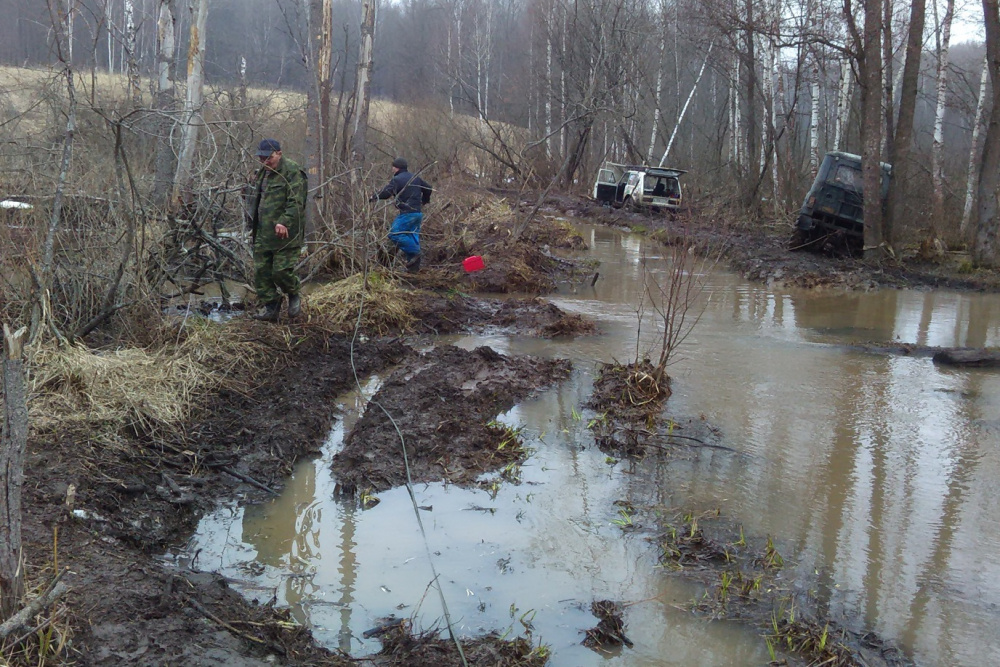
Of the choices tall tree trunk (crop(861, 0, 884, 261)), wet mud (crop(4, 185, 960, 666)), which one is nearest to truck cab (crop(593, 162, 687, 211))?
tall tree trunk (crop(861, 0, 884, 261))

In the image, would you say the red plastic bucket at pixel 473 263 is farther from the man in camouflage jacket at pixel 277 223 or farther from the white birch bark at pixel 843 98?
the white birch bark at pixel 843 98

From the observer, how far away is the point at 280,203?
8.17 meters

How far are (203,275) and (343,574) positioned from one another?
5.48 metres

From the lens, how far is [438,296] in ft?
36.9

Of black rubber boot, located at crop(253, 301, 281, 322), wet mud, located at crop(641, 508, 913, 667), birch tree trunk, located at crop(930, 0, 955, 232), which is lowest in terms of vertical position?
wet mud, located at crop(641, 508, 913, 667)

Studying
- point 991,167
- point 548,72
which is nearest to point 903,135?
point 991,167

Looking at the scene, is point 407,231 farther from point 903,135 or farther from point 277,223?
point 903,135

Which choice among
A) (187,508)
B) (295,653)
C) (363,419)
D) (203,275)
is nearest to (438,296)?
(203,275)

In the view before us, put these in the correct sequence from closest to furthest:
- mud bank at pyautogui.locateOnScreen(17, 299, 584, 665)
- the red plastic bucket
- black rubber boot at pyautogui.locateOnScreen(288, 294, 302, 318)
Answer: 1. mud bank at pyautogui.locateOnScreen(17, 299, 584, 665)
2. black rubber boot at pyautogui.locateOnScreen(288, 294, 302, 318)
3. the red plastic bucket

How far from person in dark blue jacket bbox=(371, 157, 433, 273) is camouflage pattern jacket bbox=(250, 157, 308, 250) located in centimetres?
283

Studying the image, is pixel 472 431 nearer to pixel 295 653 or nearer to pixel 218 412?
pixel 218 412

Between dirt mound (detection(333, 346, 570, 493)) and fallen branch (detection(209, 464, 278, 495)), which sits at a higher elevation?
dirt mound (detection(333, 346, 570, 493))

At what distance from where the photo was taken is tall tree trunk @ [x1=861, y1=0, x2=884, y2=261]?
49.1 feet

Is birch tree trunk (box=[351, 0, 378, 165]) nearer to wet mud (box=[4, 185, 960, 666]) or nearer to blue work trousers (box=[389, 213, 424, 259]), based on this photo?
blue work trousers (box=[389, 213, 424, 259])
